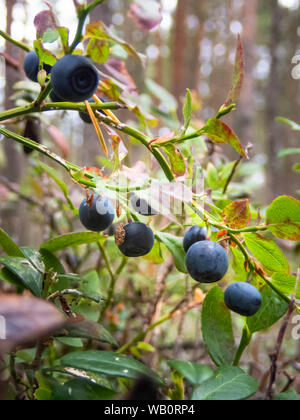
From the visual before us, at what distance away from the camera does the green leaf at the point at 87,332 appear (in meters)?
0.58

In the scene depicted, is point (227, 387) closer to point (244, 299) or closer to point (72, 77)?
point (244, 299)

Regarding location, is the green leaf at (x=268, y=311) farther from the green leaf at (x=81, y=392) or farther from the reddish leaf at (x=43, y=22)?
the reddish leaf at (x=43, y=22)

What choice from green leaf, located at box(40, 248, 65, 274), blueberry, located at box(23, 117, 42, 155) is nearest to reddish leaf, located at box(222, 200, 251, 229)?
green leaf, located at box(40, 248, 65, 274)

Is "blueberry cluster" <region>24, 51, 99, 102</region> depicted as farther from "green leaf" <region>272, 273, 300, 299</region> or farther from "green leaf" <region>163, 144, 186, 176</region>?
"green leaf" <region>272, 273, 300, 299</region>

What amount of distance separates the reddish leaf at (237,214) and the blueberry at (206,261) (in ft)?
0.21

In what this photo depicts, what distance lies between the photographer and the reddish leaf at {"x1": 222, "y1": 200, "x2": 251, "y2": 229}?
0.56 metres

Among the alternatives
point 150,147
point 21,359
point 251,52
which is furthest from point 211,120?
point 251,52

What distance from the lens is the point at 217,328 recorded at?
69 centimetres

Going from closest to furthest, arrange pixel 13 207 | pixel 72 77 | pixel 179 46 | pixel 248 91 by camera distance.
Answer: pixel 72 77 < pixel 13 207 < pixel 248 91 < pixel 179 46

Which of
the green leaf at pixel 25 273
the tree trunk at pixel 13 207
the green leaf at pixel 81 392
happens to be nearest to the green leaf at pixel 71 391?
the green leaf at pixel 81 392

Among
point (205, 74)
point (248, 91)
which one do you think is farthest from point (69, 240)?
point (205, 74)

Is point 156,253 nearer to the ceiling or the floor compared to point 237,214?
nearer to the floor

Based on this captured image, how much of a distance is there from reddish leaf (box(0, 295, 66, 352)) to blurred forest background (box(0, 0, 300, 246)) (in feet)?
1.90

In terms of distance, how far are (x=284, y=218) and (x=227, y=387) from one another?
0.27m
